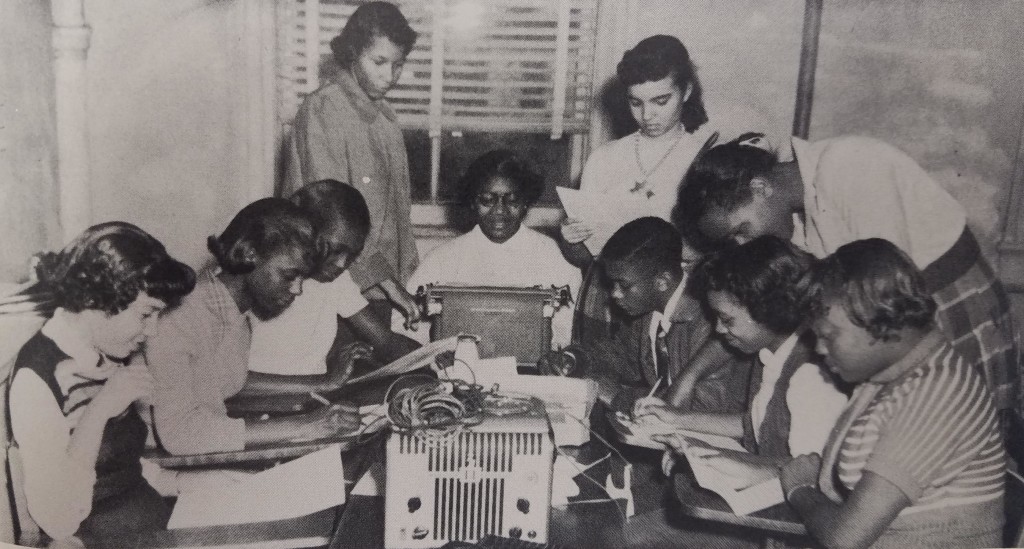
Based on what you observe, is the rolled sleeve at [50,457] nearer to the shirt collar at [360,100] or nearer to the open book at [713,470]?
the shirt collar at [360,100]

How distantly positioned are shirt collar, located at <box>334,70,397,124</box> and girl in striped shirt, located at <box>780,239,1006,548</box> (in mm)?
1313

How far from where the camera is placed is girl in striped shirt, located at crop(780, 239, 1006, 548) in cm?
172

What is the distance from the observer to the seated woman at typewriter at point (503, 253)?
235 centimetres

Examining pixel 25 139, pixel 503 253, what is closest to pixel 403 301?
pixel 503 253

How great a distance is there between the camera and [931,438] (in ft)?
→ 5.72

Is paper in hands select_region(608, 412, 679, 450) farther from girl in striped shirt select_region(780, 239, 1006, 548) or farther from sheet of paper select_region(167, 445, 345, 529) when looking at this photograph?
sheet of paper select_region(167, 445, 345, 529)

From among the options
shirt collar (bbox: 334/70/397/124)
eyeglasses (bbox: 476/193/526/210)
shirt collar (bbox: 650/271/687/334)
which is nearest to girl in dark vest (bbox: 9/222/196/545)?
shirt collar (bbox: 334/70/397/124)

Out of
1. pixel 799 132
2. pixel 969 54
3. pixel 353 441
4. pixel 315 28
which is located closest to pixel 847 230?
pixel 799 132

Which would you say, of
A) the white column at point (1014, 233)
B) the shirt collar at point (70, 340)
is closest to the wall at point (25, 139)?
the shirt collar at point (70, 340)

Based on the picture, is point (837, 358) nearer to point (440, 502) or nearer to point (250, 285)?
point (440, 502)

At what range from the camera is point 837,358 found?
6.37 feet

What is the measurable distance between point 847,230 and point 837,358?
1.24ft

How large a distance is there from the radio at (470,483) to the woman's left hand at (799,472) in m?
0.56

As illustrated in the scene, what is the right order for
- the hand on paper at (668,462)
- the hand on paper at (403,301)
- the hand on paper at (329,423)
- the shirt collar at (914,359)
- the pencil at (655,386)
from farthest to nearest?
the hand on paper at (403,301)
the pencil at (655,386)
the hand on paper at (329,423)
the hand on paper at (668,462)
the shirt collar at (914,359)
